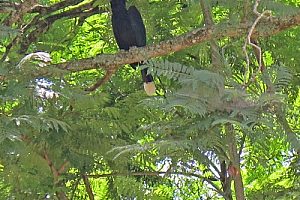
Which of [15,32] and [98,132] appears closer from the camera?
[15,32]

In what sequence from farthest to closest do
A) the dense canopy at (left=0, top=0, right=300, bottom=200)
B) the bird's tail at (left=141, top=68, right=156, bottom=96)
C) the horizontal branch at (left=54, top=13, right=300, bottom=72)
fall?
1. the bird's tail at (left=141, top=68, right=156, bottom=96)
2. the horizontal branch at (left=54, top=13, right=300, bottom=72)
3. the dense canopy at (left=0, top=0, right=300, bottom=200)

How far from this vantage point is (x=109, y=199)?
163 inches

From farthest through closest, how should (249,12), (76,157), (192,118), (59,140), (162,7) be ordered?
1. (162,7)
2. (76,157)
3. (59,140)
4. (249,12)
5. (192,118)

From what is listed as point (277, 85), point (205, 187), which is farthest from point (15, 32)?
point (205, 187)

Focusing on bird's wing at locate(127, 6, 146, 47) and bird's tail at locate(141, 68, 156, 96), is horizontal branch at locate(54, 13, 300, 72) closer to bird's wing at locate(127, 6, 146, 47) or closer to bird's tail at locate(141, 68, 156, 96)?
bird's tail at locate(141, 68, 156, 96)

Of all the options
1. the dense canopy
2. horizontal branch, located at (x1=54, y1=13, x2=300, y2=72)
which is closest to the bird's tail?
the dense canopy

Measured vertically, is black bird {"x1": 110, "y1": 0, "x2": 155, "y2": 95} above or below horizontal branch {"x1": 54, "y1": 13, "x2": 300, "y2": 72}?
above

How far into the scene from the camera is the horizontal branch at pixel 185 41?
2.86 m

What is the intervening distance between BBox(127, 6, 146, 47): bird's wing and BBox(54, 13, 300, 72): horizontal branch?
23.5 inches

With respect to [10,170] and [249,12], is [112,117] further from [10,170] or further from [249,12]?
[249,12]

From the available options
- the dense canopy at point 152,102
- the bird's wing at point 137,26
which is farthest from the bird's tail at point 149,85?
the bird's wing at point 137,26

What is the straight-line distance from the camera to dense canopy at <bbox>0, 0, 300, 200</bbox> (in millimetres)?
1942

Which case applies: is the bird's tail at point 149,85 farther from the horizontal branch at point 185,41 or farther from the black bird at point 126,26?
the horizontal branch at point 185,41

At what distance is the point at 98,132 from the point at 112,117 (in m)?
0.21
